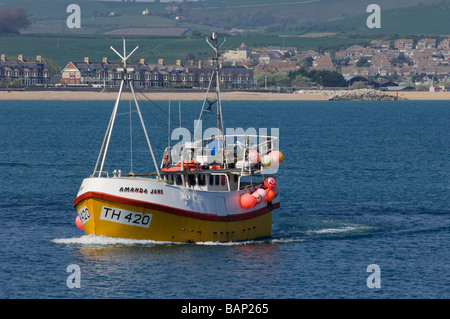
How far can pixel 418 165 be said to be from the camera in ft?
310

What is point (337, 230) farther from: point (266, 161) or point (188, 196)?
point (188, 196)

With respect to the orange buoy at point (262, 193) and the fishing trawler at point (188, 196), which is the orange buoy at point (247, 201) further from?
the orange buoy at point (262, 193)

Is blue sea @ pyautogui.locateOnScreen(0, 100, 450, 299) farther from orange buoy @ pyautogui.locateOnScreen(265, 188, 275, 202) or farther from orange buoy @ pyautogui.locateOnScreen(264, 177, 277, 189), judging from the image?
orange buoy @ pyautogui.locateOnScreen(264, 177, 277, 189)

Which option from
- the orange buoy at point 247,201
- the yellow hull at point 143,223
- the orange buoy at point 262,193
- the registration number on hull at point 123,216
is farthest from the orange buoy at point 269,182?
the registration number on hull at point 123,216

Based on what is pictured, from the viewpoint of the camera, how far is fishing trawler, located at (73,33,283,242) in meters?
46.2

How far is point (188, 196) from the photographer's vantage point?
4788cm

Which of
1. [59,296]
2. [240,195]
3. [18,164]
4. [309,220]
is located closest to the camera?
[59,296]

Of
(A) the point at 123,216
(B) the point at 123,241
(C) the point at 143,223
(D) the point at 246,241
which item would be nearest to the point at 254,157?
(D) the point at 246,241

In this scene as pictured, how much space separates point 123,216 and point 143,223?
1.21 metres

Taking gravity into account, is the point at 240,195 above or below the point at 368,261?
above
